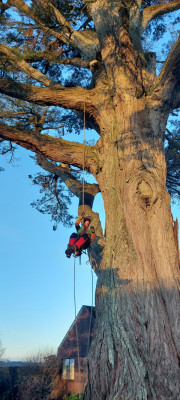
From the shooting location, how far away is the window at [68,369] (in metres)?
14.5

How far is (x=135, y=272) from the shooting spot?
4.84 metres

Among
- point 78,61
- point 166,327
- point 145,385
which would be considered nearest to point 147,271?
point 166,327

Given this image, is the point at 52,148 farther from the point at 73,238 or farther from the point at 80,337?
the point at 80,337

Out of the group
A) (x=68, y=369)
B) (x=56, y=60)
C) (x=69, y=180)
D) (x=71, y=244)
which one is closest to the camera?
(x=71, y=244)

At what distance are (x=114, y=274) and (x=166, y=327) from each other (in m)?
1.07

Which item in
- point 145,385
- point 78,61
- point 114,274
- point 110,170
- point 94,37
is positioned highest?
point 94,37

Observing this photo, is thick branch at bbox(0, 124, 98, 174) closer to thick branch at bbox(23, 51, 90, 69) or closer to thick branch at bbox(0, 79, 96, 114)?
thick branch at bbox(0, 79, 96, 114)

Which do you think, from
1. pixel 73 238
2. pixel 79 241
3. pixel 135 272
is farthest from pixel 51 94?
pixel 135 272

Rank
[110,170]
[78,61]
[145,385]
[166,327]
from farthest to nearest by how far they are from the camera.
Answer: [78,61] → [110,170] → [166,327] → [145,385]

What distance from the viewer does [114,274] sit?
4.98 metres

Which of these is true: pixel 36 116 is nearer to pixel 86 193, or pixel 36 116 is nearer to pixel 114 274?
pixel 86 193

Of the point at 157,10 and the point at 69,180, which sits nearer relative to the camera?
the point at 69,180

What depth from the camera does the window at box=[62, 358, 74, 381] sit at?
47.4 feet

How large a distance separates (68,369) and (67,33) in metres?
14.1
